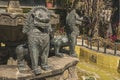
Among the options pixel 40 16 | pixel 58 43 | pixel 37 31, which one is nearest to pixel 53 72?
pixel 37 31

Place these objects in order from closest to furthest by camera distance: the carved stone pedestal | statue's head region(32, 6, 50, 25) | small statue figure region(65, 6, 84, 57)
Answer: statue's head region(32, 6, 50, 25) → the carved stone pedestal → small statue figure region(65, 6, 84, 57)

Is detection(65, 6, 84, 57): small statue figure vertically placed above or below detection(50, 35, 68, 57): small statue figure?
above

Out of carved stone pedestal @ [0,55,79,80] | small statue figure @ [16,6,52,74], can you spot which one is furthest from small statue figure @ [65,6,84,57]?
small statue figure @ [16,6,52,74]

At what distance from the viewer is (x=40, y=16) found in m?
5.93

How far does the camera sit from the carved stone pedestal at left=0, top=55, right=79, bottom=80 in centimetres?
601

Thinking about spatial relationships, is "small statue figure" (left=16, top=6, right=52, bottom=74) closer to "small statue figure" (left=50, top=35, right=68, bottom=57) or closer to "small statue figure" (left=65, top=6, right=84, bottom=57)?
"small statue figure" (left=50, top=35, right=68, bottom=57)

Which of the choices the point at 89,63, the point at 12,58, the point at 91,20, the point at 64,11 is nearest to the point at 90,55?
the point at 89,63

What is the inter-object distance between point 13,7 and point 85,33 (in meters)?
12.8

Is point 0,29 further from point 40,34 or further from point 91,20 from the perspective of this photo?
point 91,20

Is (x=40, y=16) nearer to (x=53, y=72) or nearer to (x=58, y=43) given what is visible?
(x=53, y=72)

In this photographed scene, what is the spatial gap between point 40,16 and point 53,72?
121cm

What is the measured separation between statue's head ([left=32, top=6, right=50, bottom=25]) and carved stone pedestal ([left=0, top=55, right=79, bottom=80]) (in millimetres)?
1023

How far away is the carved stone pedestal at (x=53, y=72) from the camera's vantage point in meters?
6.01

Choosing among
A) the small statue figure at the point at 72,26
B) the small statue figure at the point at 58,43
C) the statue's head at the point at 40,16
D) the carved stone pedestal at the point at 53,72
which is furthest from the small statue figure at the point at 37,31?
the small statue figure at the point at 72,26
